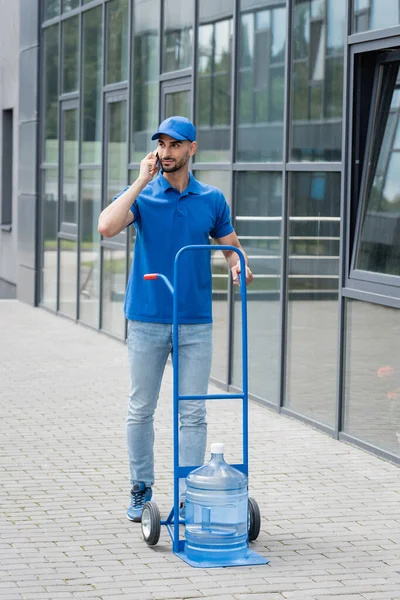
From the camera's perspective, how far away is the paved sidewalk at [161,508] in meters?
5.23

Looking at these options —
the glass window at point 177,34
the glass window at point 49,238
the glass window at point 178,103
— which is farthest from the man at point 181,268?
the glass window at point 49,238

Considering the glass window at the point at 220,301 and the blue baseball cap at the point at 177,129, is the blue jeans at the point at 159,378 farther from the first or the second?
the glass window at the point at 220,301

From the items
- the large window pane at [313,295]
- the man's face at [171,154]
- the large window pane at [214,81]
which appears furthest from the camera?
the large window pane at [214,81]

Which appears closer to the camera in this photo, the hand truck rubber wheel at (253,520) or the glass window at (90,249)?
the hand truck rubber wheel at (253,520)

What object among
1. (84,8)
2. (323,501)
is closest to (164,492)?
(323,501)

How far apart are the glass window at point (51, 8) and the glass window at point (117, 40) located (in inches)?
103

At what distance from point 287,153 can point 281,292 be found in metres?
1.02

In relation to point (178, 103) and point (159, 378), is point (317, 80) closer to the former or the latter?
point (178, 103)

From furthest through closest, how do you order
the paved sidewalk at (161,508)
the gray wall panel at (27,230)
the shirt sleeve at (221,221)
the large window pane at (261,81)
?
the gray wall panel at (27,230)
the large window pane at (261,81)
the shirt sleeve at (221,221)
the paved sidewalk at (161,508)

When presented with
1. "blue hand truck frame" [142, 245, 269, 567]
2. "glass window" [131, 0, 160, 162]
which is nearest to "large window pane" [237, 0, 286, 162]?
"glass window" [131, 0, 160, 162]

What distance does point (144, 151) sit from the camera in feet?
43.1

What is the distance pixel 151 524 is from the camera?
570 cm

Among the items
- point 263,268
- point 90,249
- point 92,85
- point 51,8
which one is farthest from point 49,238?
point 263,268

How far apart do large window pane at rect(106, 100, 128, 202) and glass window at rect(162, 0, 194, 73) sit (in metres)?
1.67
